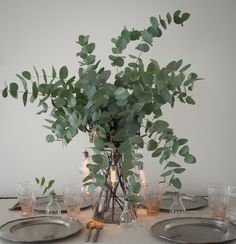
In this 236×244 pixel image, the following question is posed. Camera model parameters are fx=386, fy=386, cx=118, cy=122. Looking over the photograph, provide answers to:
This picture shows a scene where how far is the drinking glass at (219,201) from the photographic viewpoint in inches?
55.9

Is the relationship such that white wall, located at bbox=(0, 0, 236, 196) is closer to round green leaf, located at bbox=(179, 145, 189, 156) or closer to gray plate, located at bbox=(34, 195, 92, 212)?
gray plate, located at bbox=(34, 195, 92, 212)

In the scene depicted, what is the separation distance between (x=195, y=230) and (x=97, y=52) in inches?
40.6

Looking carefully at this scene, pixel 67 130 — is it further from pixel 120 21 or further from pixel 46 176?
pixel 120 21

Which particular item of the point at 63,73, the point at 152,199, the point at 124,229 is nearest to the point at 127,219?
the point at 124,229

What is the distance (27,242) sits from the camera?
3.73ft

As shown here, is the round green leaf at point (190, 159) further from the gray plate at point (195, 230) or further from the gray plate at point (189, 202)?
the gray plate at point (189, 202)

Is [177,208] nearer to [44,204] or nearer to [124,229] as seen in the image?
[124,229]

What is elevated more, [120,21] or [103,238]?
[120,21]

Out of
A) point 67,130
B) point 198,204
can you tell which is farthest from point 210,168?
point 67,130

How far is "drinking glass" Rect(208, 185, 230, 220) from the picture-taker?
1.42 m

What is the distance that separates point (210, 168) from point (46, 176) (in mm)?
833

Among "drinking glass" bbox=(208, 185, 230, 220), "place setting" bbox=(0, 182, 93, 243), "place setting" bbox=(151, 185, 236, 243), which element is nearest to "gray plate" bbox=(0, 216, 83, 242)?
"place setting" bbox=(0, 182, 93, 243)

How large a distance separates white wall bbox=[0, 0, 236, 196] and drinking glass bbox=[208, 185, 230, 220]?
0.52m

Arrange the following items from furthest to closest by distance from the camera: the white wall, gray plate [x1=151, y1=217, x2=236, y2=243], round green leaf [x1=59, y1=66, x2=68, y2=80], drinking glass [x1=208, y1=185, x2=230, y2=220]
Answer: the white wall → drinking glass [x1=208, y1=185, x2=230, y2=220] → round green leaf [x1=59, y1=66, x2=68, y2=80] → gray plate [x1=151, y1=217, x2=236, y2=243]
